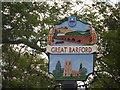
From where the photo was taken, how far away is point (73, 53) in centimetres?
489

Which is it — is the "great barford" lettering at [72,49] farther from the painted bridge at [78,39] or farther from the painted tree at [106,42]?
the painted tree at [106,42]

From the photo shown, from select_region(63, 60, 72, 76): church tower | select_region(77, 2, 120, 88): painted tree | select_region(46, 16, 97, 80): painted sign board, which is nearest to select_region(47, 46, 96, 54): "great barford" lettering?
select_region(46, 16, 97, 80): painted sign board

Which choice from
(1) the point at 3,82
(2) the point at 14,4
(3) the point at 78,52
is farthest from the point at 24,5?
(3) the point at 78,52

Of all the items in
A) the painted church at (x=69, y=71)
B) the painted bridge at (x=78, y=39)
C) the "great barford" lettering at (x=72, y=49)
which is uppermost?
the painted bridge at (x=78, y=39)

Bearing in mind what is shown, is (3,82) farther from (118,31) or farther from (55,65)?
(118,31)

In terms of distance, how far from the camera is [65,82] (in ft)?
16.0

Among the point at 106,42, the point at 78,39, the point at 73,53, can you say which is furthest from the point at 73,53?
the point at 106,42

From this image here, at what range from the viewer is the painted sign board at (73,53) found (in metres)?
4.87

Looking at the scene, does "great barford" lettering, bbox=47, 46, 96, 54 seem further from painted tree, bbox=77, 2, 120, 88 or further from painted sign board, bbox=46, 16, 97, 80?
painted tree, bbox=77, 2, 120, 88

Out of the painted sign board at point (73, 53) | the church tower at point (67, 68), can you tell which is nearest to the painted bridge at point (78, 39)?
the painted sign board at point (73, 53)

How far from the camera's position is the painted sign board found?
16.0 feet

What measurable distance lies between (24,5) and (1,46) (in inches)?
34.8

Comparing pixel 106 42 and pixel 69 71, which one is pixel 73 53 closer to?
pixel 69 71

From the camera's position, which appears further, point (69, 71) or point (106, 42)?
point (106, 42)
